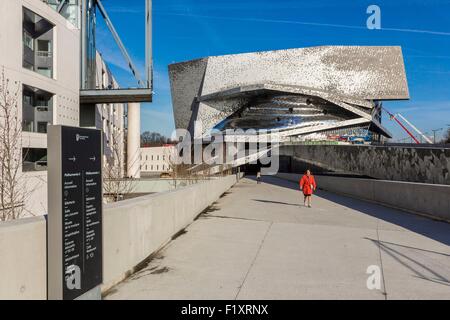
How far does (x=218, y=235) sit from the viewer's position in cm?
912

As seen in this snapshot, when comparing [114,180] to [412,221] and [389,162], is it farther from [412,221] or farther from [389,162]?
[389,162]

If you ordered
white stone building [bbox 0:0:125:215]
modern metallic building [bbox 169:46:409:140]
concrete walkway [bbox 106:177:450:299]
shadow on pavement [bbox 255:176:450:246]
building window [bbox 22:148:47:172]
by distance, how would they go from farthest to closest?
modern metallic building [bbox 169:46:409:140], building window [bbox 22:148:47:172], white stone building [bbox 0:0:125:215], shadow on pavement [bbox 255:176:450:246], concrete walkway [bbox 106:177:450:299]

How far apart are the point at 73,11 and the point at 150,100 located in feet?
29.5

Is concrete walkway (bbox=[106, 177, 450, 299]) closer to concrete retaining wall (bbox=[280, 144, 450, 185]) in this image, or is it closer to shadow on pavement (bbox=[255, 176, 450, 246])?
shadow on pavement (bbox=[255, 176, 450, 246])

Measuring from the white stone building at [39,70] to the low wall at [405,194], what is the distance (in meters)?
12.9

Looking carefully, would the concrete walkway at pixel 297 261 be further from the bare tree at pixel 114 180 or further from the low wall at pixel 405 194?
the bare tree at pixel 114 180

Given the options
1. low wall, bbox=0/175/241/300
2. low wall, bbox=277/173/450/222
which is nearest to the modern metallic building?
low wall, bbox=277/173/450/222

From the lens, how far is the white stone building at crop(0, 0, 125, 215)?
20.8m

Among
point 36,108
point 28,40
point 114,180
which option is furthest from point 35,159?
point 114,180

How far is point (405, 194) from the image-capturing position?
14.7 metres

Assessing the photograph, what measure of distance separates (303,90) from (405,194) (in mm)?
46637

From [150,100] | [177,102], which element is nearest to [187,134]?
[177,102]

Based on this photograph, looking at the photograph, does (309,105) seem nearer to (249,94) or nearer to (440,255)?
(249,94)

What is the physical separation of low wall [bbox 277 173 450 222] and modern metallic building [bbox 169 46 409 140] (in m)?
39.1
